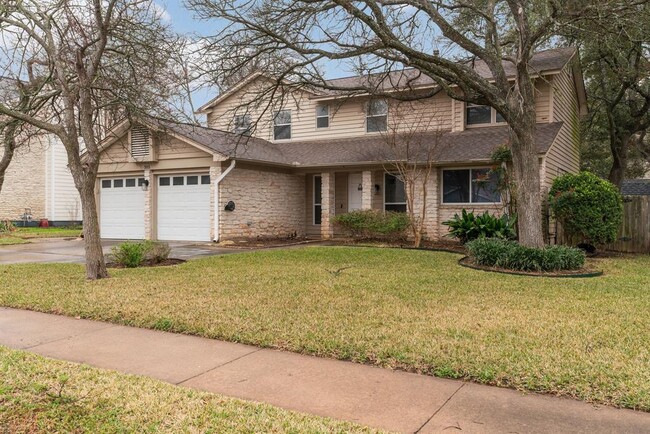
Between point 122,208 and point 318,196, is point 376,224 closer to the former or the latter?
point 318,196

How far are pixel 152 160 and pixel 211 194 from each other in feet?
9.60

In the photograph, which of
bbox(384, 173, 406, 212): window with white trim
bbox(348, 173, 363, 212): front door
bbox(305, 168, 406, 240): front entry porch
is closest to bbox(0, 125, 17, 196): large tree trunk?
bbox(305, 168, 406, 240): front entry porch

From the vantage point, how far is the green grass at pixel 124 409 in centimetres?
304

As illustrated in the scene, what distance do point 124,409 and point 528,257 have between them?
851 centimetres

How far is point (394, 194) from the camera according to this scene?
1706 cm

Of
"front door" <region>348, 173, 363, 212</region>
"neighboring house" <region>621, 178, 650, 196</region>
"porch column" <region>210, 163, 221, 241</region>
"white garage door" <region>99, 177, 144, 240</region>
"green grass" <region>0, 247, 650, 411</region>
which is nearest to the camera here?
"green grass" <region>0, 247, 650, 411</region>

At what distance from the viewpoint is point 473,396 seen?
356 cm

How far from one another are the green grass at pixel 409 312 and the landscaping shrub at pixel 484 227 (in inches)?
106

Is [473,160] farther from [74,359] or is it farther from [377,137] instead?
[74,359]

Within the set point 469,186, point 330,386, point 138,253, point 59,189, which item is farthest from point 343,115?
point 59,189

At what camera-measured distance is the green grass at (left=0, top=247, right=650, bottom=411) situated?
4.04 m

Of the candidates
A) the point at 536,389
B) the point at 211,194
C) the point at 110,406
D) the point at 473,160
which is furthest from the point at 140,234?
the point at 536,389

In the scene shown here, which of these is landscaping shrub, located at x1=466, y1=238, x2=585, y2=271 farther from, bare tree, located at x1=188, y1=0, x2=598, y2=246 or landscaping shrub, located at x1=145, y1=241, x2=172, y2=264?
landscaping shrub, located at x1=145, y1=241, x2=172, y2=264

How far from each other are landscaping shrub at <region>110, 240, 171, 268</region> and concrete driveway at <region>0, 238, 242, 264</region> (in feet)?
3.84
